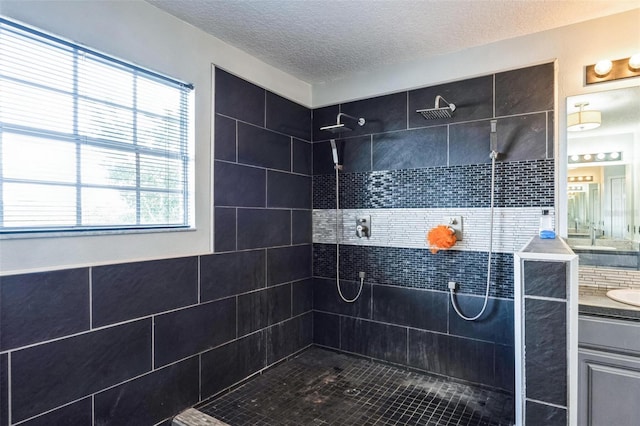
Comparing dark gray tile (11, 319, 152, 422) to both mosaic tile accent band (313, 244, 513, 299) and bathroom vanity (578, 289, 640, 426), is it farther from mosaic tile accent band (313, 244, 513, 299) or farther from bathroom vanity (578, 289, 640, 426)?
bathroom vanity (578, 289, 640, 426)

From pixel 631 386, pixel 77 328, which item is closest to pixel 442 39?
pixel 631 386

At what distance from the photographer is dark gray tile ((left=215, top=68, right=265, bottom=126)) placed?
88.5 inches

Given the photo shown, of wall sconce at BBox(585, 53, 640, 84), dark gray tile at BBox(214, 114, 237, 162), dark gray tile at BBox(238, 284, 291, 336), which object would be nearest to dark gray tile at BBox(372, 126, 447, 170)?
wall sconce at BBox(585, 53, 640, 84)

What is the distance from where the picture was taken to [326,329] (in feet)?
9.89

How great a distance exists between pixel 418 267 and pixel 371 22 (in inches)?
67.3

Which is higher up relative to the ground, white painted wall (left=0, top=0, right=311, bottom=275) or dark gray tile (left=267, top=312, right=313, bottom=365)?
white painted wall (left=0, top=0, right=311, bottom=275)

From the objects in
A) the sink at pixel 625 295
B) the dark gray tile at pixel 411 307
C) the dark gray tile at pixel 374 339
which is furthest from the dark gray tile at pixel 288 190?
the sink at pixel 625 295

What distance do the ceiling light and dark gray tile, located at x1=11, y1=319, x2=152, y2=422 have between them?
2745 mm

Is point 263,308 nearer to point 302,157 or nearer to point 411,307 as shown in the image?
point 411,307

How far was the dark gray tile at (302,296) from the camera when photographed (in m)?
2.87

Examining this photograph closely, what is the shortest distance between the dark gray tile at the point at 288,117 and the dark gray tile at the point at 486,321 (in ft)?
6.00

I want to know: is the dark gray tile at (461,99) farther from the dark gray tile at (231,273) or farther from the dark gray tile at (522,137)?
the dark gray tile at (231,273)

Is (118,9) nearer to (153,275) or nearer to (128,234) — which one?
(128,234)

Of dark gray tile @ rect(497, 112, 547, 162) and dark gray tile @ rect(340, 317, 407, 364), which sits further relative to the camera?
dark gray tile @ rect(340, 317, 407, 364)
